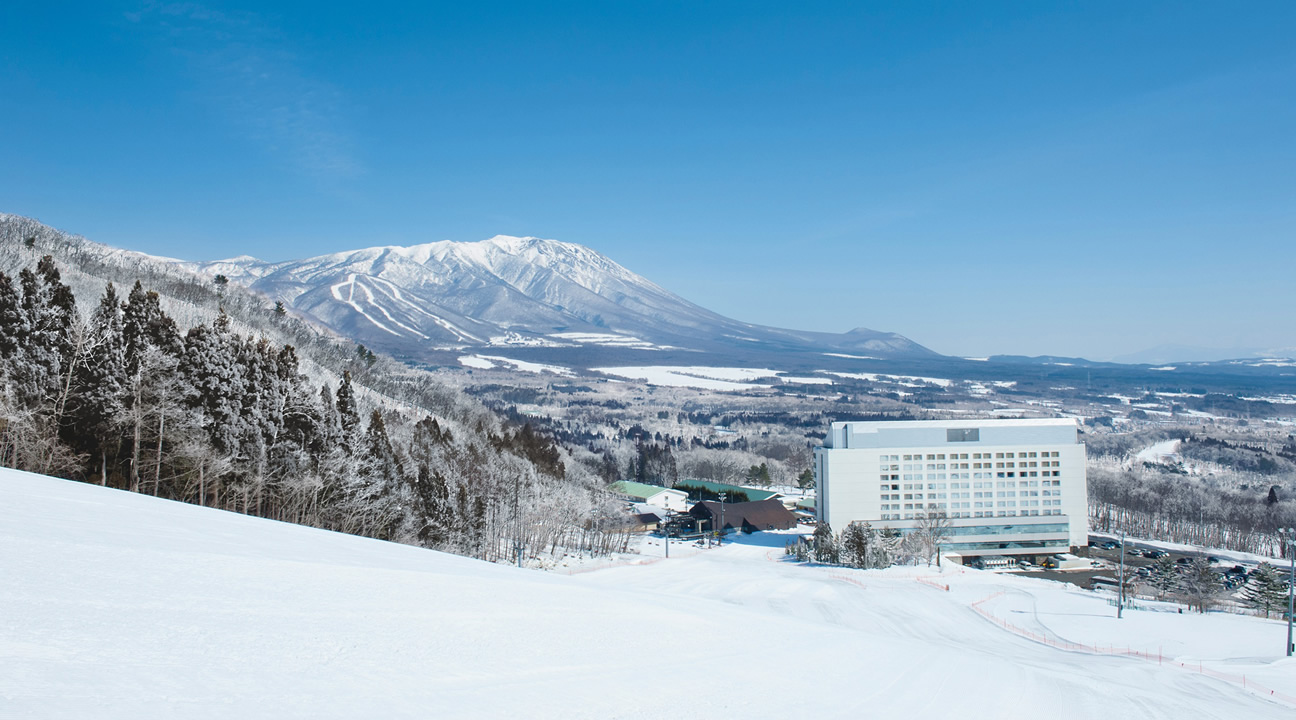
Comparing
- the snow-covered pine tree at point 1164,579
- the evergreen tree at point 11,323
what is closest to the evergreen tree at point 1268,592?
the snow-covered pine tree at point 1164,579

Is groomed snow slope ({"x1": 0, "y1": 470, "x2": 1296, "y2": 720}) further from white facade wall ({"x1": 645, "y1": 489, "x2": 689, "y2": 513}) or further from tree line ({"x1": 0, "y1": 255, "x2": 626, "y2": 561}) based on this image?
white facade wall ({"x1": 645, "y1": 489, "x2": 689, "y2": 513})

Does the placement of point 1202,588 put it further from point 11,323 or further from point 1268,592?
point 11,323

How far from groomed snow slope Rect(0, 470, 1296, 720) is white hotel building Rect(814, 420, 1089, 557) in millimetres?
31877

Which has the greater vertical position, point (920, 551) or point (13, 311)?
point (13, 311)

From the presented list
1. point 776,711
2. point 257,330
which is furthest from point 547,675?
point 257,330

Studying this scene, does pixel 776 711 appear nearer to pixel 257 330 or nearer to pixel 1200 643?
pixel 1200 643

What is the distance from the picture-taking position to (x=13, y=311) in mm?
18484

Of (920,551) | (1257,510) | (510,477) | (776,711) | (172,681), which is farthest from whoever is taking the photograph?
(1257,510)

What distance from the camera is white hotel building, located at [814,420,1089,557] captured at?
46938mm

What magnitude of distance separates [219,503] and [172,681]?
16.7m

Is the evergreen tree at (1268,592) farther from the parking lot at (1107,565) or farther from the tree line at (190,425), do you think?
the tree line at (190,425)

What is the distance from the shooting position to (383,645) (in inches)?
264

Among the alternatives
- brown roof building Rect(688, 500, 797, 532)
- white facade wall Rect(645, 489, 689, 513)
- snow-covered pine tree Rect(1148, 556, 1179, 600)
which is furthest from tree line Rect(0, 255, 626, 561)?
white facade wall Rect(645, 489, 689, 513)

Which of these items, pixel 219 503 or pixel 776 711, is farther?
pixel 219 503
